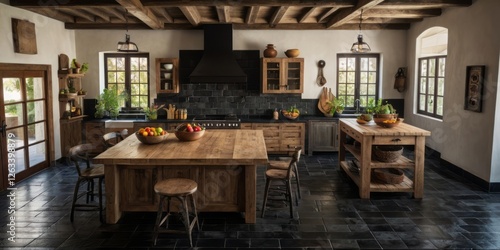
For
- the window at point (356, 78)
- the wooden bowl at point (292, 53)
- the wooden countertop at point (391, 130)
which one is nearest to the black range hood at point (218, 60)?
the wooden bowl at point (292, 53)

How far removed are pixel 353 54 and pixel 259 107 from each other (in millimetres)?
2614

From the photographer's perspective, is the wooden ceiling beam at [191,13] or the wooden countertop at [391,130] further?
the wooden ceiling beam at [191,13]

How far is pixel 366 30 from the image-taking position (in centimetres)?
933

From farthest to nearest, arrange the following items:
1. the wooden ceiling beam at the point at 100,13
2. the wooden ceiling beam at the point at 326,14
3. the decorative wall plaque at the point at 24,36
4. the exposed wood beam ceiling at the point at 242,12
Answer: the wooden ceiling beam at the point at 100,13 < the wooden ceiling beam at the point at 326,14 < the decorative wall plaque at the point at 24,36 < the exposed wood beam ceiling at the point at 242,12

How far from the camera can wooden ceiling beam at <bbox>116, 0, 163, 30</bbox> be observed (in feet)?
19.1

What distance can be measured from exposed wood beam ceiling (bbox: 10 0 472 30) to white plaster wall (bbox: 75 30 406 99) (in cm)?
29

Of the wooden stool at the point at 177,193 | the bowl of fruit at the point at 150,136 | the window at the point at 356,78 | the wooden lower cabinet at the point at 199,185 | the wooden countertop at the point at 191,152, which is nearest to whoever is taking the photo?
the wooden stool at the point at 177,193

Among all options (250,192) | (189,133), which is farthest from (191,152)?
(250,192)

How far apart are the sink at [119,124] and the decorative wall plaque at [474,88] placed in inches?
259

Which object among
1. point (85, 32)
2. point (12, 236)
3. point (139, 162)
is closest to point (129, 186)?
point (139, 162)

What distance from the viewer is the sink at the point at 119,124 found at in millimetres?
8656

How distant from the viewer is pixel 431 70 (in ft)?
27.5

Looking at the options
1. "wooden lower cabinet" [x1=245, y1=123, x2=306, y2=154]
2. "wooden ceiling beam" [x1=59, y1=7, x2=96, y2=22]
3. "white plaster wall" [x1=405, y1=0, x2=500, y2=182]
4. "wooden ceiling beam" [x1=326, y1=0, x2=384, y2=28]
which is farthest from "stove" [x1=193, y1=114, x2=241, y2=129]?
"white plaster wall" [x1=405, y1=0, x2=500, y2=182]

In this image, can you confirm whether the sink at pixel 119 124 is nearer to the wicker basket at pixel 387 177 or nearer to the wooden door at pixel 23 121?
the wooden door at pixel 23 121
